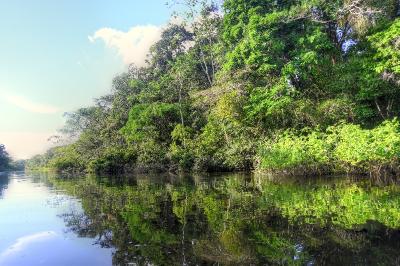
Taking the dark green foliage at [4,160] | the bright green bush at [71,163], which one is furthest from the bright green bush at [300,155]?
the dark green foliage at [4,160]

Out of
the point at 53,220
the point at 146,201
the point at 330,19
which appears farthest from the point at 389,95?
the point at 53,220

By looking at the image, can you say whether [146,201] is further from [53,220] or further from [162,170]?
[162,170]

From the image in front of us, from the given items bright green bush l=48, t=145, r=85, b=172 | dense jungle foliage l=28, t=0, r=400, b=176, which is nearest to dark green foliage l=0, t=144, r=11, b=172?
bright green bush l=48, t=145, r=85, b=172

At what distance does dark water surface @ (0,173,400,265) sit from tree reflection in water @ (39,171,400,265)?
0.05ft

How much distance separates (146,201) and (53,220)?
3.05 meters

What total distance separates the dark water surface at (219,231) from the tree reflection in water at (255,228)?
0.05ft

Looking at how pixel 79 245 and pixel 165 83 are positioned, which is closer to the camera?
pixel 79 245

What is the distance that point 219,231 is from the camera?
21.9 feet

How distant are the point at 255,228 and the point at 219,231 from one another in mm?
671

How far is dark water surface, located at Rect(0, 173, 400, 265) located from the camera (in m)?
5.12

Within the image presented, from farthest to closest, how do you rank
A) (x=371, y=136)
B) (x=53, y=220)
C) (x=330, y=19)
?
(x=330, y=19) < (x=371, y=136) < (x=53, y=220)

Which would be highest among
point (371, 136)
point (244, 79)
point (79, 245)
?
point (244, 79)

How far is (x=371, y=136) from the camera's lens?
565 inches

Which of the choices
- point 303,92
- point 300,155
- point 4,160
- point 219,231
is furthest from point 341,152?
point 4,160
